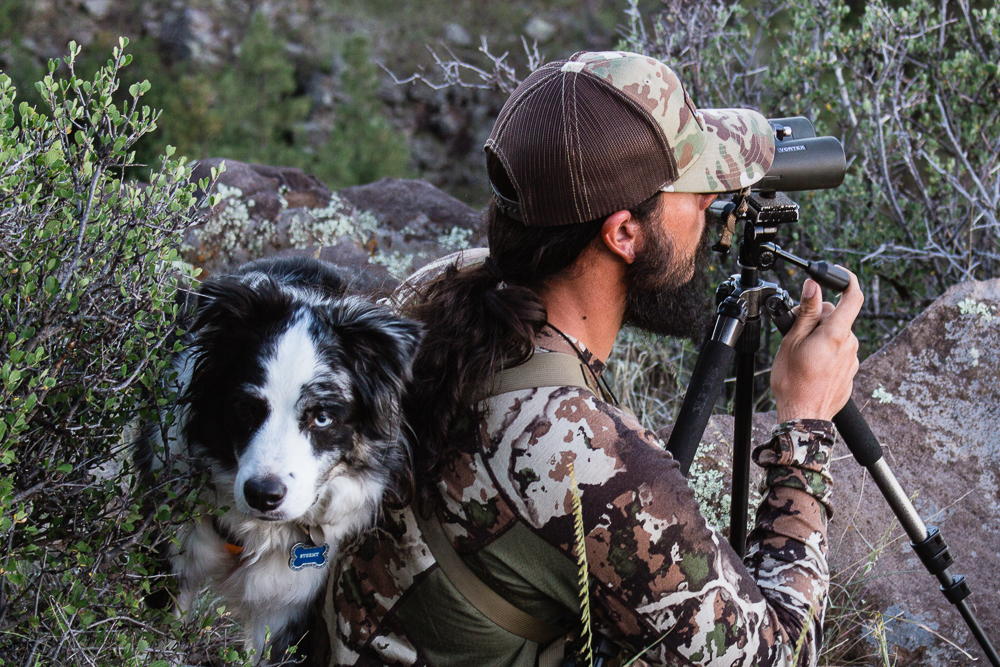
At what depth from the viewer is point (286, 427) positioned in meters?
1.67

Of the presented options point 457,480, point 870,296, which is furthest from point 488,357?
point 870,296

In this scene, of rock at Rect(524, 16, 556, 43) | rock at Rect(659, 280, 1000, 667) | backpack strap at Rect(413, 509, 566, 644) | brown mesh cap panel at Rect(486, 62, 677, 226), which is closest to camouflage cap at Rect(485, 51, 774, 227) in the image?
brown mesh cap panel at Rect(486, 62, 677, 226)

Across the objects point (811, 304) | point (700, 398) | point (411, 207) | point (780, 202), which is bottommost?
point (411, 207)

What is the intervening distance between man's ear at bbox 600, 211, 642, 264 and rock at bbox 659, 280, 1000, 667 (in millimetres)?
1366

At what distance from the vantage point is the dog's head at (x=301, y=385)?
168 cm

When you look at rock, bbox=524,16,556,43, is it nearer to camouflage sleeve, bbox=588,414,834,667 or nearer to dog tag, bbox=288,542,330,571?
dog tag, bbox=288,542,330,571

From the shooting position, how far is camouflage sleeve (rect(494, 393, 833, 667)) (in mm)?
1423

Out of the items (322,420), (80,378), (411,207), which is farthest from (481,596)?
(411,207)

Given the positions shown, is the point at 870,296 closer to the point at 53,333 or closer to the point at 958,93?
the point at 958,93

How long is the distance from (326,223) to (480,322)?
7.97ft

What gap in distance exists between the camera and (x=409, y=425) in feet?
5.76

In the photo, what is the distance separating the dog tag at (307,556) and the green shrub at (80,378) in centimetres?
22

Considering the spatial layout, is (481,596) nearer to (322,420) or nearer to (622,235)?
(322,420)

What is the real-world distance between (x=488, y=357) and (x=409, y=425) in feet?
0.96
